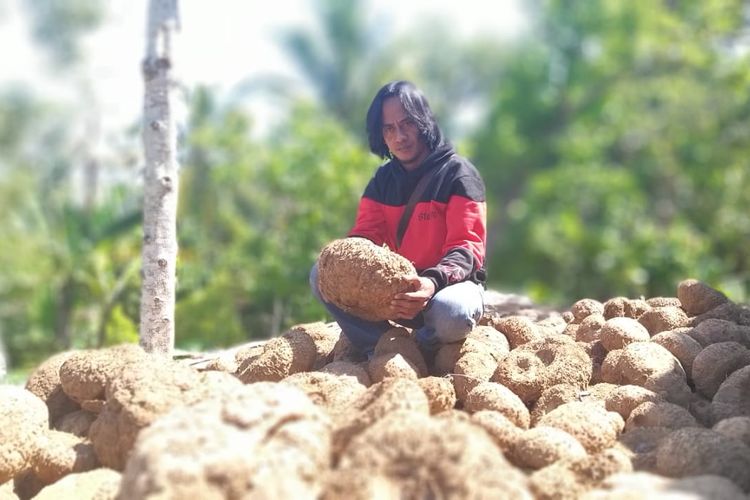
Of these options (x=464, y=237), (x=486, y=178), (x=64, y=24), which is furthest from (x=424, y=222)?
(x=64, y=24)

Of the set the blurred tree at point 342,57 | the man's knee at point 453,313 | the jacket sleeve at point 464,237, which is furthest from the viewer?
the blurred tree at point 342,57

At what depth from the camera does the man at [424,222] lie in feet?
12.5

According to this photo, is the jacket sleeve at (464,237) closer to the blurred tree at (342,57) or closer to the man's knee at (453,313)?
the man's knee at (453,313)

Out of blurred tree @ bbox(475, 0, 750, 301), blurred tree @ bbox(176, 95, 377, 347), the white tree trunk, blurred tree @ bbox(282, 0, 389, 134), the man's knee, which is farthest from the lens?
blurred tree @ bbox(282, 0, 389, 134)

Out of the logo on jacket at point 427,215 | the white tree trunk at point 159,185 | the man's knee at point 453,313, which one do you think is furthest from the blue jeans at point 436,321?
the white tree trunk at point 159,185

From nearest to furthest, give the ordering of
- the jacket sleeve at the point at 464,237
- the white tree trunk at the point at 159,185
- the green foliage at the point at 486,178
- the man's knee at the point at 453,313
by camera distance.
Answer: the man's knee at the point at 453,313 < the jacket sleeve at the point at 464,237 < the white tree trunk at the point at 159,185 < the green foliage at the point at 486,178

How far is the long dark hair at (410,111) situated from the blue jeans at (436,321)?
0.90 metres

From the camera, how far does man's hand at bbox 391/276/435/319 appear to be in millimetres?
3691

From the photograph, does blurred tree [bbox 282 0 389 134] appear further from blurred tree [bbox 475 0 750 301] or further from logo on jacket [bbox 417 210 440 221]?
logo on jacket [bbox 417 210 440 221]

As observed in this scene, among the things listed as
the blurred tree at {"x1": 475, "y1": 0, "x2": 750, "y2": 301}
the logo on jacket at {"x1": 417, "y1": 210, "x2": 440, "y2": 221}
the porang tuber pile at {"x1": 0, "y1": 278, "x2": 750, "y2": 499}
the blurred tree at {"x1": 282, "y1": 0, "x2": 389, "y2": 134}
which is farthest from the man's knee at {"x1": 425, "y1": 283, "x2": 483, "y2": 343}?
the blurred tree at {"x1": 282, "y1": 0, "x2": 389, "y2": 134}

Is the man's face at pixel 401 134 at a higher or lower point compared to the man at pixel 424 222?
higher

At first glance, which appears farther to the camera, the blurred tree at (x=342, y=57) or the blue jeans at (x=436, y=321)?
the blurred tree at (x=342, y=57)

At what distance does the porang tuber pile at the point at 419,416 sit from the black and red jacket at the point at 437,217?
434mm

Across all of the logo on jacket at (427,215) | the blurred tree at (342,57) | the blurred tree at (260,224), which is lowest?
the blurred tree at (260,224)
